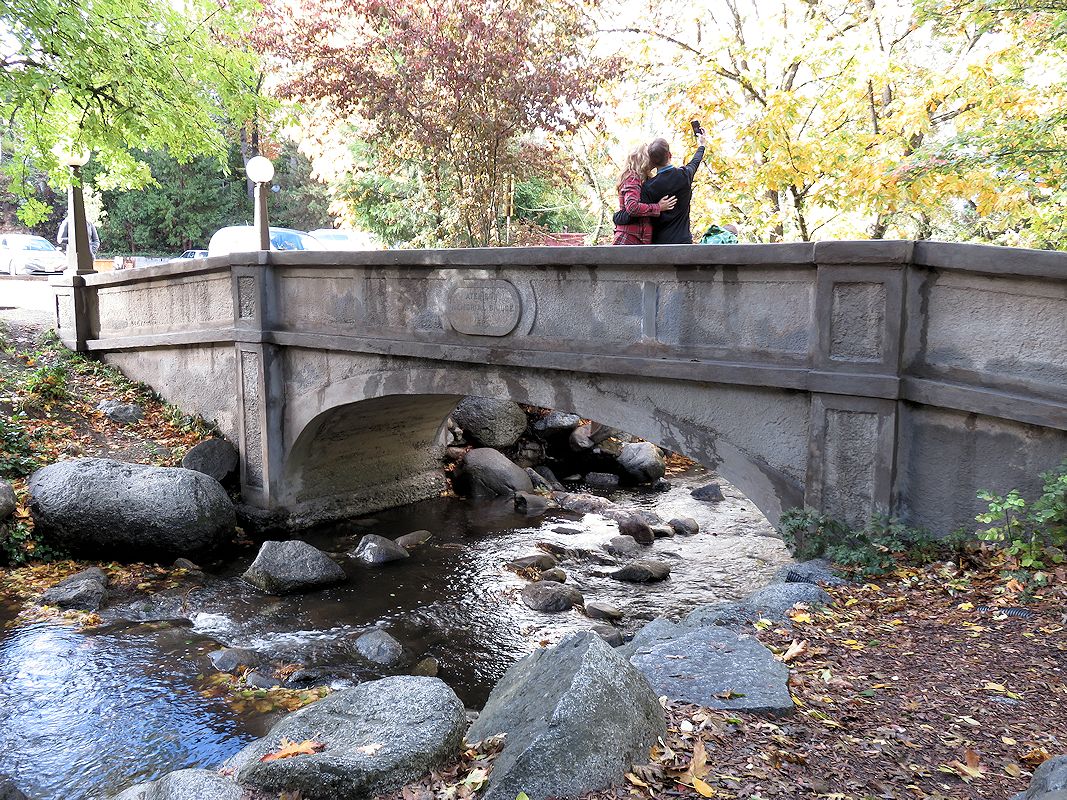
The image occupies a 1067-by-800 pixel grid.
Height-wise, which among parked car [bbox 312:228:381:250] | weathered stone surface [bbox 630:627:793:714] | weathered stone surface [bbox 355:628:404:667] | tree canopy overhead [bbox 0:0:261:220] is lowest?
weathered stone surface [bbox 355:628:404:667]

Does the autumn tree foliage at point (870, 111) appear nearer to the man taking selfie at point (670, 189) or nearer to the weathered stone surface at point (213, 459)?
the man taking selfie at point (670, 189)

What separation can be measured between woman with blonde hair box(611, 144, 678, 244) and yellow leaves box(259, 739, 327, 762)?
447cm

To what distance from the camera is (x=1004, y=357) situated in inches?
183

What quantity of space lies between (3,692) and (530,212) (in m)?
A: 16.7

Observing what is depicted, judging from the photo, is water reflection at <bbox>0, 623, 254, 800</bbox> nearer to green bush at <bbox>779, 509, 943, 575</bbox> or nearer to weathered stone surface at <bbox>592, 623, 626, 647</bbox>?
weathered stone surface at <bbox>592, 623, 626, 647</bbox>

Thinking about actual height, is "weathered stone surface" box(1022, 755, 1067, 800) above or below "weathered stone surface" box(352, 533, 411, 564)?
above

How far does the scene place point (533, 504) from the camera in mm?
10914

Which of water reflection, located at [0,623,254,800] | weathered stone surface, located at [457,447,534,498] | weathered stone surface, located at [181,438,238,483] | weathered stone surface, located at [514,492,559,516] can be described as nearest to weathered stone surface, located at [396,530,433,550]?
weathered stone surface, located at [514,492,559,516]

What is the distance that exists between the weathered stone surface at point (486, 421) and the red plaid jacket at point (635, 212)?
258 inches

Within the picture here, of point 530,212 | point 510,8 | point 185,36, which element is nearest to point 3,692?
point 185,36

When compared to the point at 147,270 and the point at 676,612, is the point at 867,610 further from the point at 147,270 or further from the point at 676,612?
the point at 147,270

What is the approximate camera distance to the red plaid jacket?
6465 millimetres

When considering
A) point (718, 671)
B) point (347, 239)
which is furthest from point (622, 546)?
point (347, 239)

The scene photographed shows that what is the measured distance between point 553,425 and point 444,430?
Answer: 231 centimetres
